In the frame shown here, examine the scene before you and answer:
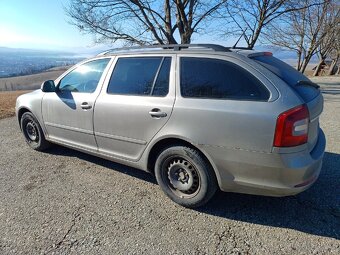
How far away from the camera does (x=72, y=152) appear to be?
4.62 meters

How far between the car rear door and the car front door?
17 centimetres

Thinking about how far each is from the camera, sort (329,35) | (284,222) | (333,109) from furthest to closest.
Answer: (329,35), (333,109), (284,222)

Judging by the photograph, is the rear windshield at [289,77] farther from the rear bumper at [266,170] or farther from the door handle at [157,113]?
the door handle at [157,113]

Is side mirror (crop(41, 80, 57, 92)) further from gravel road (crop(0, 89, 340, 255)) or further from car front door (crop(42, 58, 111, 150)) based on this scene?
gravel road (crop(0, 89, 340, 255))

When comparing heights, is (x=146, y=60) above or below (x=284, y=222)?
above

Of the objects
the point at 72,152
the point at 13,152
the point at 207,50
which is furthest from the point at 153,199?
the point at 13,152

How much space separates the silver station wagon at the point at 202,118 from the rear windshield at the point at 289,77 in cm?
1

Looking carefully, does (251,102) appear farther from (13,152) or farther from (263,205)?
(13,152)

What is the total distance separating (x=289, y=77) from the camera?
260 cm

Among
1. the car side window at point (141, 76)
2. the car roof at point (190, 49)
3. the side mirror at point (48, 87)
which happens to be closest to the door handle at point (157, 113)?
the car side window at point (141, 76)

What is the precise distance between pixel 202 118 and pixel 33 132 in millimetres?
3426

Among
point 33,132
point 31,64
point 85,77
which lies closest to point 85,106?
point 85,77

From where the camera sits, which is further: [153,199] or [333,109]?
[333,109]

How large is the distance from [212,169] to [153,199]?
85 centimetres
